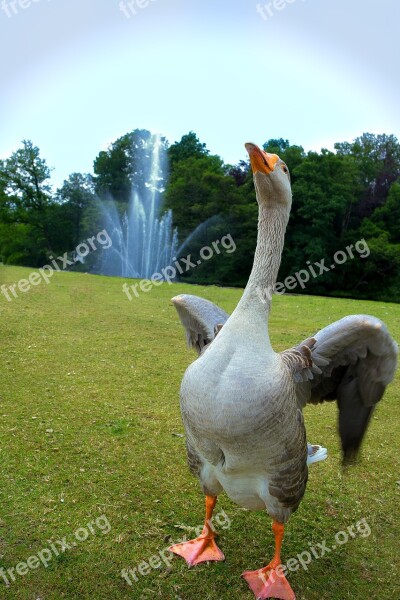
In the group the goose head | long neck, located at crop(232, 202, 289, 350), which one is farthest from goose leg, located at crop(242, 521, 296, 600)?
the goose head

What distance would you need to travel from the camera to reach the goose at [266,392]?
2.28 meters

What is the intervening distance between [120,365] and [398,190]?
22.8 meters

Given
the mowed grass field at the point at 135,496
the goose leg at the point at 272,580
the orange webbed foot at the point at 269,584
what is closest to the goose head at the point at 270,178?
the goose leg at the point at 272,580

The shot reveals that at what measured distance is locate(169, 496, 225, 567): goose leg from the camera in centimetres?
283

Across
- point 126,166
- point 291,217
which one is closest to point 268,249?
point 291,217

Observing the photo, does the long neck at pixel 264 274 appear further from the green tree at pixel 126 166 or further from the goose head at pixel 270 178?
the green tree at pixel 126 166

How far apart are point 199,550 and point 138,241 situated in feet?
68.3

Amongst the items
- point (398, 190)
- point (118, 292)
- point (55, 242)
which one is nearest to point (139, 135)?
point (55, 242)

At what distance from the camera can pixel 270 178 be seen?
7.95 feet

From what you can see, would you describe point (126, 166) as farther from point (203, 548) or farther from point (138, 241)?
point (203, 548)

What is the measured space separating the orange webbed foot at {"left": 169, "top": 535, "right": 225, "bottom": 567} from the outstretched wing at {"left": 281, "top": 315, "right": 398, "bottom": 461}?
40.9 inches

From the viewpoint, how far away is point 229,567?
282 centimetres

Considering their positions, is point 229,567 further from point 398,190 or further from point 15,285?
point 398,190

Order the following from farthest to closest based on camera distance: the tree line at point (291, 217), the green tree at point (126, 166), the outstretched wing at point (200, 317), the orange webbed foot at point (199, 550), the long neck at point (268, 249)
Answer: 1. the green tree at point (126, 166)
2. the tree line at point (291, 217)
3. the outstretched wing at point (200, 317)
4. the orange webbed foot at point (199, 550)
5. the long neck at point (268, 249)
